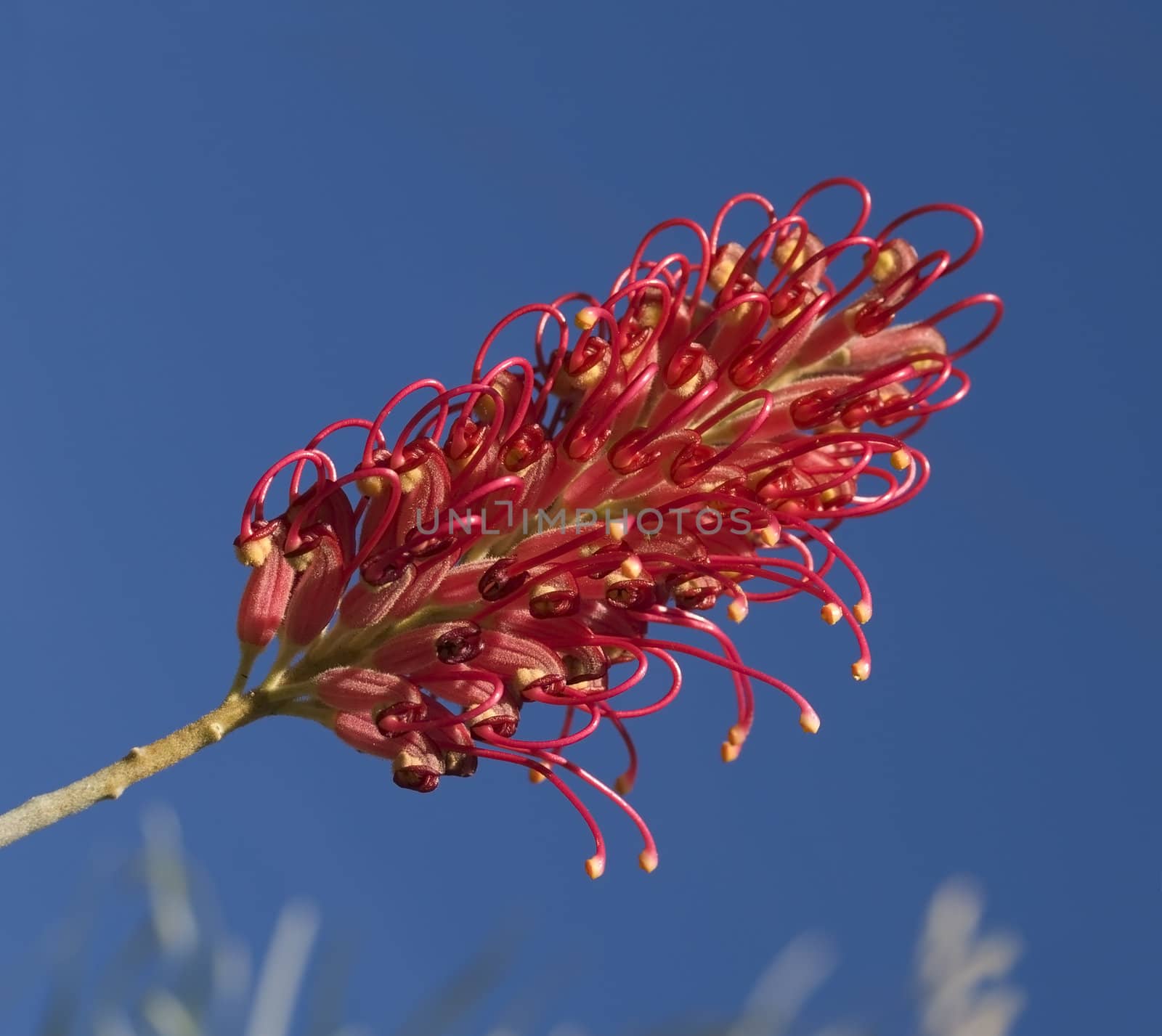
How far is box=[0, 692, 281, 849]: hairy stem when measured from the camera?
186cm

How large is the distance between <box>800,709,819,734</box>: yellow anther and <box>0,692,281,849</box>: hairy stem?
77 cm

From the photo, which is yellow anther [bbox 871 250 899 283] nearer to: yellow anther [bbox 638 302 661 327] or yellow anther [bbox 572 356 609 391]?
yellow anther [bbox 638 302 661 327]

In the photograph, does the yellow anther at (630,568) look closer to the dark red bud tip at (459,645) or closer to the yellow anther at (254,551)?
the dark red bud tip at (459,645)

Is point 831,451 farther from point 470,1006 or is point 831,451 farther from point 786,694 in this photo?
point 470,1006

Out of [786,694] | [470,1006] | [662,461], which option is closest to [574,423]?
[662,461]

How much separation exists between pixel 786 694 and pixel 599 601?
0.32 m

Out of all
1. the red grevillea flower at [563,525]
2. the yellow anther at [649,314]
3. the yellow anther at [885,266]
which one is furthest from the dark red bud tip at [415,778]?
the yellow anther at [885,266]

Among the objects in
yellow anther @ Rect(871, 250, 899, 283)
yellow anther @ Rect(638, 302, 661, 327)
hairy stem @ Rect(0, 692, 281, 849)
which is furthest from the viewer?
yellow anther @ Rect(871, 250, 899, 283)

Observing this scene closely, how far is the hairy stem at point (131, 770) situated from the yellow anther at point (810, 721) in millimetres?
773

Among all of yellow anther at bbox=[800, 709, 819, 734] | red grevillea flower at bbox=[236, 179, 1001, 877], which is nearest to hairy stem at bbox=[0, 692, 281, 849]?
red grevillea flower at bbox=[236, 179, 1001, 877]

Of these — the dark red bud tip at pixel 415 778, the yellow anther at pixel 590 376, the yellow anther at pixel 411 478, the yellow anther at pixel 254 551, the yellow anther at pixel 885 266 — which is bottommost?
the dark red bud tip at pixel 415 778

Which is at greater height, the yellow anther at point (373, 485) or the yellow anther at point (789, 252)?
the yellow anther at point (373, 485)

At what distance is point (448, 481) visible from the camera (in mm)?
2082

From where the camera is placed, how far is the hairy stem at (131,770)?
1.86 meters
